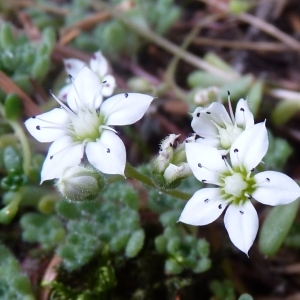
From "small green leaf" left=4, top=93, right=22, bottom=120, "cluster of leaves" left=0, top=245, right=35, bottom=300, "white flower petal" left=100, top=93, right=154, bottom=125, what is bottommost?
"cluster of leaves" left=0, top=245, right=35, bottom=300

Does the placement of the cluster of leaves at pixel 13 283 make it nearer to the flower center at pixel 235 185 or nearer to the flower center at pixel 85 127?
the flower center at pixel 85 127

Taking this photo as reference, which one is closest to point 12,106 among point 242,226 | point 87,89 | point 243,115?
point 87,89

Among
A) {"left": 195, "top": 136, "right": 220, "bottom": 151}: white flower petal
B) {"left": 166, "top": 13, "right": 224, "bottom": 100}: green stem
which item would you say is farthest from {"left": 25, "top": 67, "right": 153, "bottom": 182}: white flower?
{"left": 166, "top": 13, "right": 224, "bottom": 100}: green stem

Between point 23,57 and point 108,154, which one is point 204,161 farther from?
point 23,57

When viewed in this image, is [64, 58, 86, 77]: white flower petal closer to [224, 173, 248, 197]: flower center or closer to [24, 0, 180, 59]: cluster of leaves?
[24, 0, 180, 59]: cluster of leaves

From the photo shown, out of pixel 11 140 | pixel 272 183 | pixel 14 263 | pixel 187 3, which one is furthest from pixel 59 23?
pixel 272 183

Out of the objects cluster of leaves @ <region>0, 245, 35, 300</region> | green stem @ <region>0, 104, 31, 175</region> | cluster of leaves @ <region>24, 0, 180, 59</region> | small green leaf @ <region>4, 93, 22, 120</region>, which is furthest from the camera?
cluster of leaves @ <region>24, 0, 180, 59</region>
